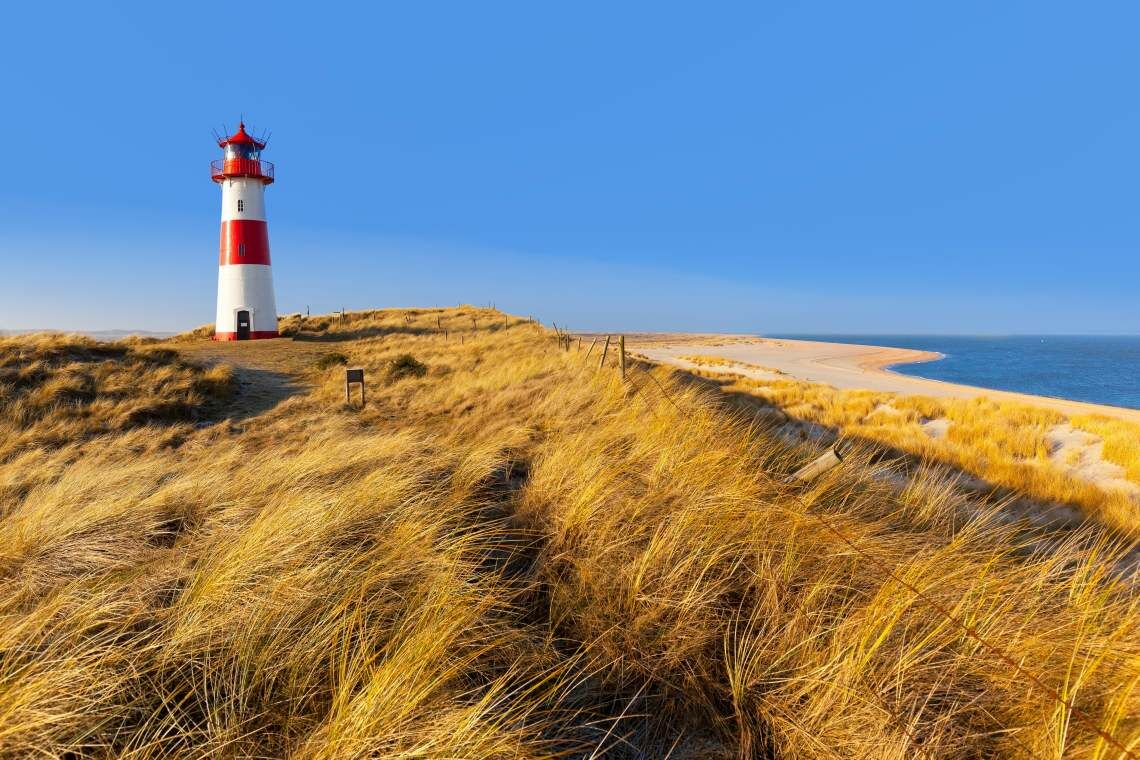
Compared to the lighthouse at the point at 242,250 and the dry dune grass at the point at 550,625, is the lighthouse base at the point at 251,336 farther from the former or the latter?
the dry dune grass at the point at 550,625

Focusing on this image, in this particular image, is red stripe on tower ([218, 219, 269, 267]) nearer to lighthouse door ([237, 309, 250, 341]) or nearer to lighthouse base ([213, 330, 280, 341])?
lighthouse door ([237, 309, 250, 341])

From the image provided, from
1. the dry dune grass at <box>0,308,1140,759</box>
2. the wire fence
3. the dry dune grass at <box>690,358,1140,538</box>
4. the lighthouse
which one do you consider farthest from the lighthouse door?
the wire fence

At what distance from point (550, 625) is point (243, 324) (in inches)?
1202

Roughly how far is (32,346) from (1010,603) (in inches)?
847

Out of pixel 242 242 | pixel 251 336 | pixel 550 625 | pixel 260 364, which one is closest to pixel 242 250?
pixel 242 242

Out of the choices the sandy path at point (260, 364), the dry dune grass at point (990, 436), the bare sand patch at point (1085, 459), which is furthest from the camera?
the sandy path at point (260, 364)

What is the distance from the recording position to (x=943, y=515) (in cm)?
477

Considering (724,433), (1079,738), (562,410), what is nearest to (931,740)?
(1079,738)

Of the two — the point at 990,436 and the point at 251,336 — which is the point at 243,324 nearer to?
the point at 251,336

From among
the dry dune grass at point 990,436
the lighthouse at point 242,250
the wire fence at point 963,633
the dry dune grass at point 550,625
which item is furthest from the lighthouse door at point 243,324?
the wire fence at point 963,633

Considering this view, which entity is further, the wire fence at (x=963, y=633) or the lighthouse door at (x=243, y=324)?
the lighthouse door at (x=243, y=324)

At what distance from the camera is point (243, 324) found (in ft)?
90.5

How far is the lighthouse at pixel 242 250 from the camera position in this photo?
27.5m

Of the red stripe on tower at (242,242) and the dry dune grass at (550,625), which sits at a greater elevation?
the red stripe on tower at (242,242)
